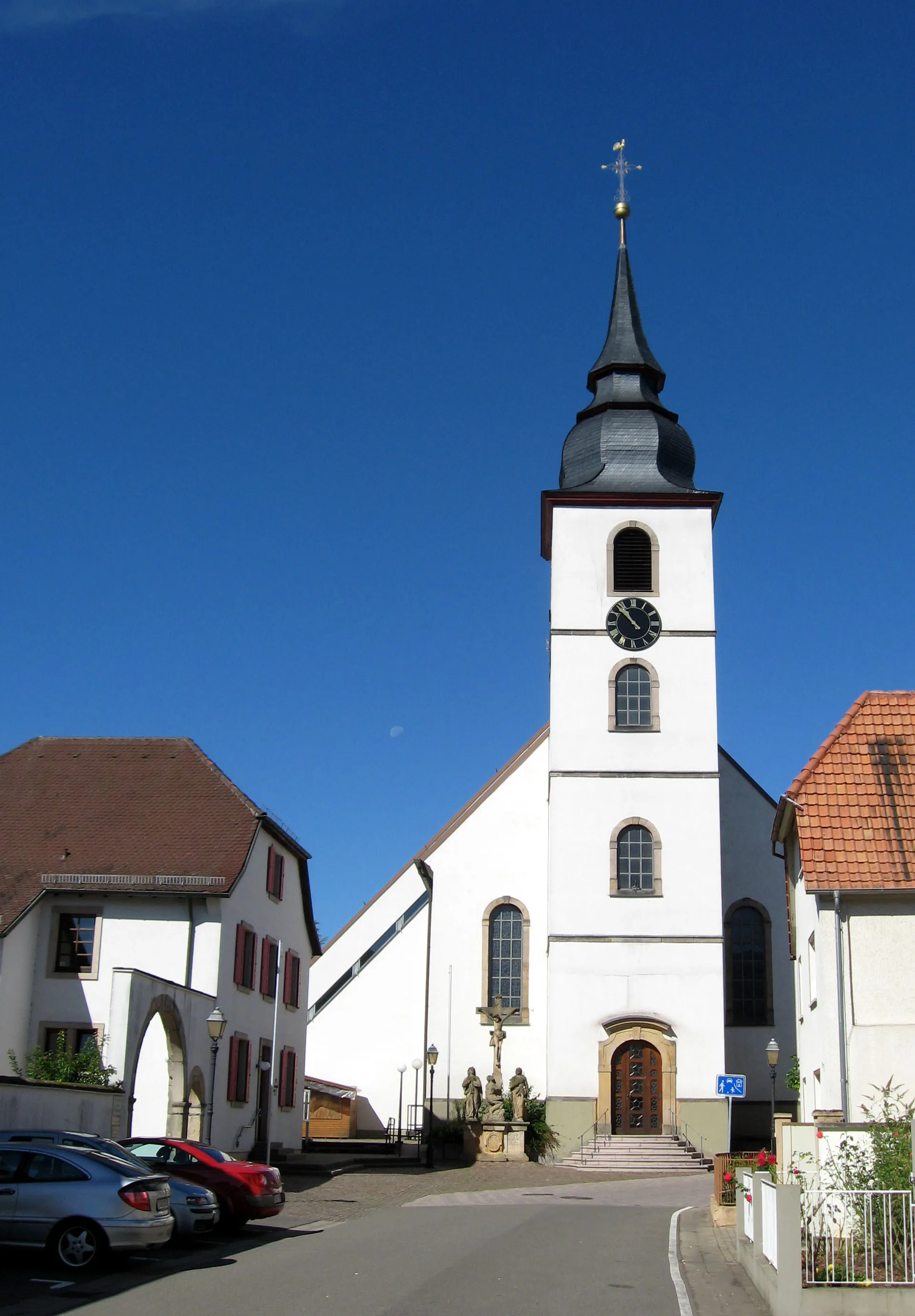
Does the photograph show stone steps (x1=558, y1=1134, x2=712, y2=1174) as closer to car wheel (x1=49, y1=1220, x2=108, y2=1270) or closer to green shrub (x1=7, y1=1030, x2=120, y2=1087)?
green shrub (x1=7, y1=1030, x2=120, y2=1087)

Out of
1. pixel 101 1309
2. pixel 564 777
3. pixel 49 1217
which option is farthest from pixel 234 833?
pixel 101 1309

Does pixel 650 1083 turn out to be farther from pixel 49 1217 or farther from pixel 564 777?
pixel 49 1217

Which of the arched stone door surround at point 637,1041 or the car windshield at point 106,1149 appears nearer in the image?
the car windshield at point 106,1149

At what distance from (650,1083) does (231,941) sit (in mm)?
11184

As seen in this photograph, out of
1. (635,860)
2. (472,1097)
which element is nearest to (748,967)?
(635,860)

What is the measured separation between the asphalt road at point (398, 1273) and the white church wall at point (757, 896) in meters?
15.7

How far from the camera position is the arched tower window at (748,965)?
36344mm

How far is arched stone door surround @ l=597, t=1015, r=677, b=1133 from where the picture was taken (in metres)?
33.4

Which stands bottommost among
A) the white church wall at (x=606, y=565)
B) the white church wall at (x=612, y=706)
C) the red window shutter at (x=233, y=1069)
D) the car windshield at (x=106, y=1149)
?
the car windshield at (x=106, y=1149)

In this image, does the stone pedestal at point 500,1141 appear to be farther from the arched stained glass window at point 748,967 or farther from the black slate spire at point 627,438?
the black slate spire at point 627,438

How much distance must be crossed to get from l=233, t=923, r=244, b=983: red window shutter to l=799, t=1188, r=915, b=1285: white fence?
61.1 feet

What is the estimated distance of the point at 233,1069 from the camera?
29203mm

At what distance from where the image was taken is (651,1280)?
13836 millimetres

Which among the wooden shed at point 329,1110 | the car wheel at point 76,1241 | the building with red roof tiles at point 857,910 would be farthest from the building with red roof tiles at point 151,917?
the building with red roof tiles at point 857,910
